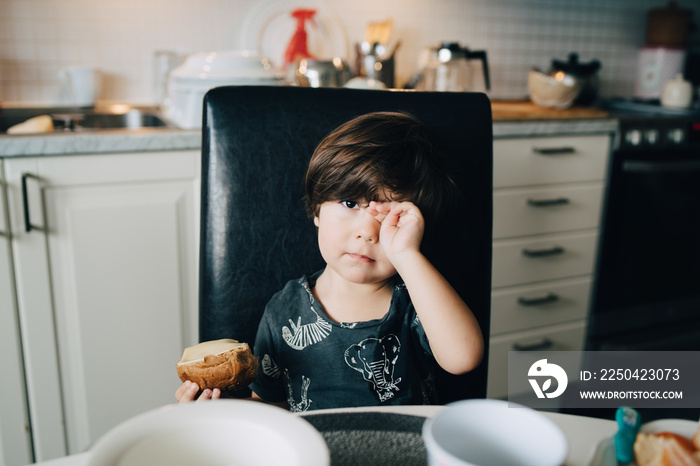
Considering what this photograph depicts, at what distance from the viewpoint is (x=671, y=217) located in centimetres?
207

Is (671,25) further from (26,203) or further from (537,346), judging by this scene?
(26,203)

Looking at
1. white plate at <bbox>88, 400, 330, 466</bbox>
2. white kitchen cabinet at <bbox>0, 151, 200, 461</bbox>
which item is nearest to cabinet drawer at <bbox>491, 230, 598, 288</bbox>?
white kitchen cabinet at <bbox>0, 151, 200, 461</bbox>

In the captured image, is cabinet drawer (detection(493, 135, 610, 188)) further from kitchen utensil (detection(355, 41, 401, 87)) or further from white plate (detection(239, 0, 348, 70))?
white plate (detection(239, 0, 348, 70))

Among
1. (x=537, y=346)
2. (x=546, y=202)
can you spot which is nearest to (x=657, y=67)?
(x=546, y=202)

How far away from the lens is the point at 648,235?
2.04 m

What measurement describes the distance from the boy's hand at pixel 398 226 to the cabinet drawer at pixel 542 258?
1.16 m

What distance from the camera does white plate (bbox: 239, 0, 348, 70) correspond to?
6.69 feet

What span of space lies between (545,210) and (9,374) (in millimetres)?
1602

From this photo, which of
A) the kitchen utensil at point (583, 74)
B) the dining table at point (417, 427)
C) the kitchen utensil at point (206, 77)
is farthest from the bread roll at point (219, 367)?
the kitchen utensil at point (583, 74)

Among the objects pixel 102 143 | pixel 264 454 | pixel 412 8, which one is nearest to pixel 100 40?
pixel 102 143

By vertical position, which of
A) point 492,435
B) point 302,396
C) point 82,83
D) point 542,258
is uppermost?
point 82,83

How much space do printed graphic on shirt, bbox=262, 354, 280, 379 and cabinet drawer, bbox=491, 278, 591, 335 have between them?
1185 mm

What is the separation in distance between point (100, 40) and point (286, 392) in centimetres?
149

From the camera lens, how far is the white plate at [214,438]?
0.33m
